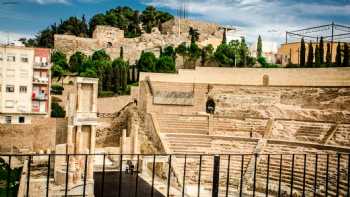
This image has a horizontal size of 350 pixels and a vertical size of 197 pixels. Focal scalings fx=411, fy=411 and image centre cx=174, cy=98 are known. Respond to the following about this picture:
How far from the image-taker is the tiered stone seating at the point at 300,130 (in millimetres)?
20203

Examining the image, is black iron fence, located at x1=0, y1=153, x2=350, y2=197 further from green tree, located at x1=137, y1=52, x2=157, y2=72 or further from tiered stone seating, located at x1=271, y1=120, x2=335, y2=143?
green tree, located at x1=137, y1=52, x2=157, y2=72

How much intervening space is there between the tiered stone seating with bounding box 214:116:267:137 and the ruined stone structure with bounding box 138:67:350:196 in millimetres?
44

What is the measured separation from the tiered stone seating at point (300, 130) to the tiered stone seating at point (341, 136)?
0.61 m

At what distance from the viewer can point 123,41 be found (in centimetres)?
4525

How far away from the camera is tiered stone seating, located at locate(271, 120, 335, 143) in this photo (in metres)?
20.2

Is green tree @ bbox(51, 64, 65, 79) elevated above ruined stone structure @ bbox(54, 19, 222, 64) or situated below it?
below

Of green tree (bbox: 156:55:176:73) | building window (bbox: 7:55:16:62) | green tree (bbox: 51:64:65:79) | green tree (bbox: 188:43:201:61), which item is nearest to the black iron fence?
building window (bbox: 7:55:16:62)

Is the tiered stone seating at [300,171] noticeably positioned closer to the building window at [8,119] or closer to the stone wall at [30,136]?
the stone wall at [30,136]

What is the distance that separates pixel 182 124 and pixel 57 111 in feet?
36.5

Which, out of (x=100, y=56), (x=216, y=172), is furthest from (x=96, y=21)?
(x=216, y=172)

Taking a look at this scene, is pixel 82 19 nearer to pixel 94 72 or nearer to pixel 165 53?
pixel 165 53

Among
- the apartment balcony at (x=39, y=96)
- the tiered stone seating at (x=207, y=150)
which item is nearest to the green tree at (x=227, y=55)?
the tiered stone seating at (x=207, y=150)

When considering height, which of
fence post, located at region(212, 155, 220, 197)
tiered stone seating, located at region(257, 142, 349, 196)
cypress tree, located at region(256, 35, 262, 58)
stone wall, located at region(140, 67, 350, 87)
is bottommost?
tiered stone seating, located at region(257, 142, 349, 196)

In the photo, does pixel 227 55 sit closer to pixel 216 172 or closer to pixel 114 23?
pixel 114 23
